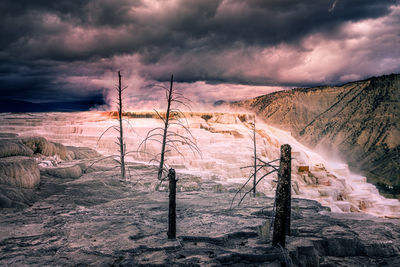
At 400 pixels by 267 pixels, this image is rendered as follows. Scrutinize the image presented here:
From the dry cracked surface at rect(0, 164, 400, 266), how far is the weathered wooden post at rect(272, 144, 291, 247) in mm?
430

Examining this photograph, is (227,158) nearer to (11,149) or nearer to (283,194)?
(11,149)

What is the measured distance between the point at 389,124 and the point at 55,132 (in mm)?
119486

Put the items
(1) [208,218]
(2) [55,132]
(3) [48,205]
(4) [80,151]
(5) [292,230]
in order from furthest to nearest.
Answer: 1. (2) [55,132]
2. (4) [80,151]
3. (3) [48,205]
4. (1) [208,218]
5. (5) [292,230]

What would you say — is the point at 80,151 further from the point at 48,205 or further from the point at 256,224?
the point at 256,224

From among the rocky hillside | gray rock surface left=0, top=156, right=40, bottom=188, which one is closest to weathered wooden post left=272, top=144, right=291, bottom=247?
gray rock surface left=0, top=156, right=40, bottom=188

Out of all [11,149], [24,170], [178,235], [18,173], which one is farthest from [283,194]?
[11,149]

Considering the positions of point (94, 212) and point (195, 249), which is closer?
point (195, 249)

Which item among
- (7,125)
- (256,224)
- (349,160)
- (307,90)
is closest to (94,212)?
(256,224)

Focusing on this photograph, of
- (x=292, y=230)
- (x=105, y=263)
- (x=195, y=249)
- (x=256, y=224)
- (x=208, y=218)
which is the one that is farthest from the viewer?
(x=208, y=218)

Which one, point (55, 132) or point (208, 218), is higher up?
point (55, 132)

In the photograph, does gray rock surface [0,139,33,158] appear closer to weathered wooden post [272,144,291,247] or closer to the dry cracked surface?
the dry cracked surface

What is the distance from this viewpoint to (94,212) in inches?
419

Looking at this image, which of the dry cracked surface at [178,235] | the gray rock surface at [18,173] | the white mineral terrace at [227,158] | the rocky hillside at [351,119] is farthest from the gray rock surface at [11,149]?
the rocky hillside at [351,119]

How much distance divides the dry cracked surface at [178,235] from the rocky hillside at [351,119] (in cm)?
8717
